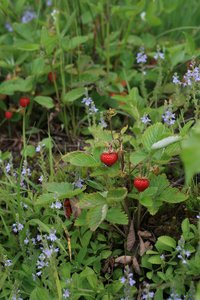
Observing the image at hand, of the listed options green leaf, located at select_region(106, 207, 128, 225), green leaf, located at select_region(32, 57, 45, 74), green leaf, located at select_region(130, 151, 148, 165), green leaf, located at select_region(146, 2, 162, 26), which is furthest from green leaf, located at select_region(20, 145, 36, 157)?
green leaf, located at select_region(146, 2, 162, 26)

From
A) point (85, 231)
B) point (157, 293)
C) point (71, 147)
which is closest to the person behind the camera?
point (157, 293)

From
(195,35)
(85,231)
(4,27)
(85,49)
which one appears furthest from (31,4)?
(85,231)

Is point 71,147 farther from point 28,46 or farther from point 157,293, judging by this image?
point 157,293

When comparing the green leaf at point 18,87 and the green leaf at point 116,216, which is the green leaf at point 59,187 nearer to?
the green leaf at point 116,216

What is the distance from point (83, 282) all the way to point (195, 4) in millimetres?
3465

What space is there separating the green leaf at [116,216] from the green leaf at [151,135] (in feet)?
1.12

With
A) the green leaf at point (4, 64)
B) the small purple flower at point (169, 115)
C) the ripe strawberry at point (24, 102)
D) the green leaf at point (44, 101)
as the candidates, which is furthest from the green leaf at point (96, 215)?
the green leaf at point (4, 64)

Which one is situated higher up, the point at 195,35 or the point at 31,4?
the point at 31,4

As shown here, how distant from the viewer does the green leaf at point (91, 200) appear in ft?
5.23

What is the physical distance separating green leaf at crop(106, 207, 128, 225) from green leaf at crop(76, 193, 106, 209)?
120 millimetres

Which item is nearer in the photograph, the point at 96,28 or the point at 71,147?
the point at 71,147

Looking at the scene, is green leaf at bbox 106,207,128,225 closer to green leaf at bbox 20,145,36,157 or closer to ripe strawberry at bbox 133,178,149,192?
ripe strawberry at bbox 133,178,149,192

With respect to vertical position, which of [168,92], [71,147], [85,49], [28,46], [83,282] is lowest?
[83,282]

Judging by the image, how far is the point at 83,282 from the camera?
175 centimetres
